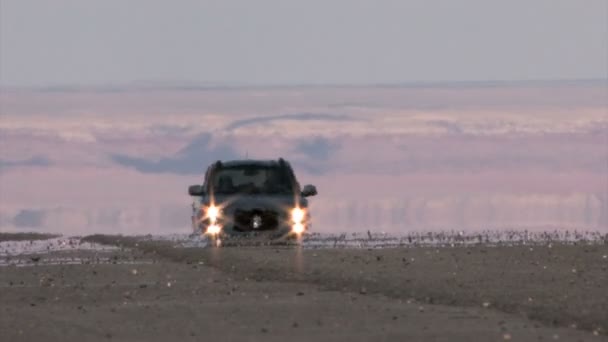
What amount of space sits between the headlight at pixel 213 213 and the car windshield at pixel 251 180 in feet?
1.93

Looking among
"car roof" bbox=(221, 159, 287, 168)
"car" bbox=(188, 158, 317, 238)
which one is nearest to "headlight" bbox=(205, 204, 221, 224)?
"car" bbox=(188, 158, 317, 238)

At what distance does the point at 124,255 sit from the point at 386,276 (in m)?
11.4

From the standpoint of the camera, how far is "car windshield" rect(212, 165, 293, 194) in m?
39.6

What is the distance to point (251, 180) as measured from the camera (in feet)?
131

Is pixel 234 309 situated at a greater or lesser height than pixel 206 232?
lesser

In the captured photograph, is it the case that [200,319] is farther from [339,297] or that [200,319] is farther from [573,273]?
[573,273]

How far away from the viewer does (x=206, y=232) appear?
129 feet

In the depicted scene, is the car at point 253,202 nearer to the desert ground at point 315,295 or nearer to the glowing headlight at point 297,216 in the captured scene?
the glowing headlight at point 297,216

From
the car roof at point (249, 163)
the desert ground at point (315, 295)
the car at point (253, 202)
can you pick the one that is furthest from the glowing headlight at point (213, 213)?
the desert ground at point (315, 295)

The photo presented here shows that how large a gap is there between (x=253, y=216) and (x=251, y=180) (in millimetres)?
1017

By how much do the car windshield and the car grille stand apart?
21.3 inches

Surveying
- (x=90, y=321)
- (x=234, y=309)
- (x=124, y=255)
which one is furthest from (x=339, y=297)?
(x=124, y=255)

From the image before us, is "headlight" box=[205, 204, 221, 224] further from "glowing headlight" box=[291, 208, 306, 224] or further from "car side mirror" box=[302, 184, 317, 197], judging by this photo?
"car side mirror" box=[302, 184, 317, 197]

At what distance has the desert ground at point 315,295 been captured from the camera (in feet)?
61.8
